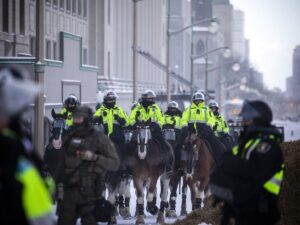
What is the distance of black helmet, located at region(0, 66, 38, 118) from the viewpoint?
5.06 m

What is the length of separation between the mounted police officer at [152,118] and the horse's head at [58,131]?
1340 mm

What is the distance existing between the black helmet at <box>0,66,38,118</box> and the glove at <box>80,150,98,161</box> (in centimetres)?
595

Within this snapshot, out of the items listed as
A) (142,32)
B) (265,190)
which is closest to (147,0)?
(142,32)

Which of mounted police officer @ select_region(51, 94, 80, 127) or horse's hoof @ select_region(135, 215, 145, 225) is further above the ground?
mounted police officer @ select_region(51, 94, 80, 127)

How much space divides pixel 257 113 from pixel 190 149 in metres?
9.36

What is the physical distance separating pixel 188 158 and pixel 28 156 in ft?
41.9

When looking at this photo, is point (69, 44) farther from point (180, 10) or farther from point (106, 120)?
point (180, 10)

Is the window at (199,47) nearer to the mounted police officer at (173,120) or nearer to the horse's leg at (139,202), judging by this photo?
the mounted police officer at (173,120)

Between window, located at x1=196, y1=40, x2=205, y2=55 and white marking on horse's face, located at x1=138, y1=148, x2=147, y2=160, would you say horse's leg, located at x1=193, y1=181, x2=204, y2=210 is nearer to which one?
white marking on horse's face, located at x1=138, y1=148, x2=147, y2=160

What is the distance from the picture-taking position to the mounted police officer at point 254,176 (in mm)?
8172

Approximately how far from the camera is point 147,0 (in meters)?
88.8

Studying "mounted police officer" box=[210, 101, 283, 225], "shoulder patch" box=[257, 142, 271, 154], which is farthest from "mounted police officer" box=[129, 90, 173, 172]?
"shoulder patch" box=[257, 142, 271, 154]

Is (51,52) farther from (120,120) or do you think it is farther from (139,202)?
(139,202)

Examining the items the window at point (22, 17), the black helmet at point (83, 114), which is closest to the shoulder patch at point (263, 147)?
the black helmet at point (83, 114)
